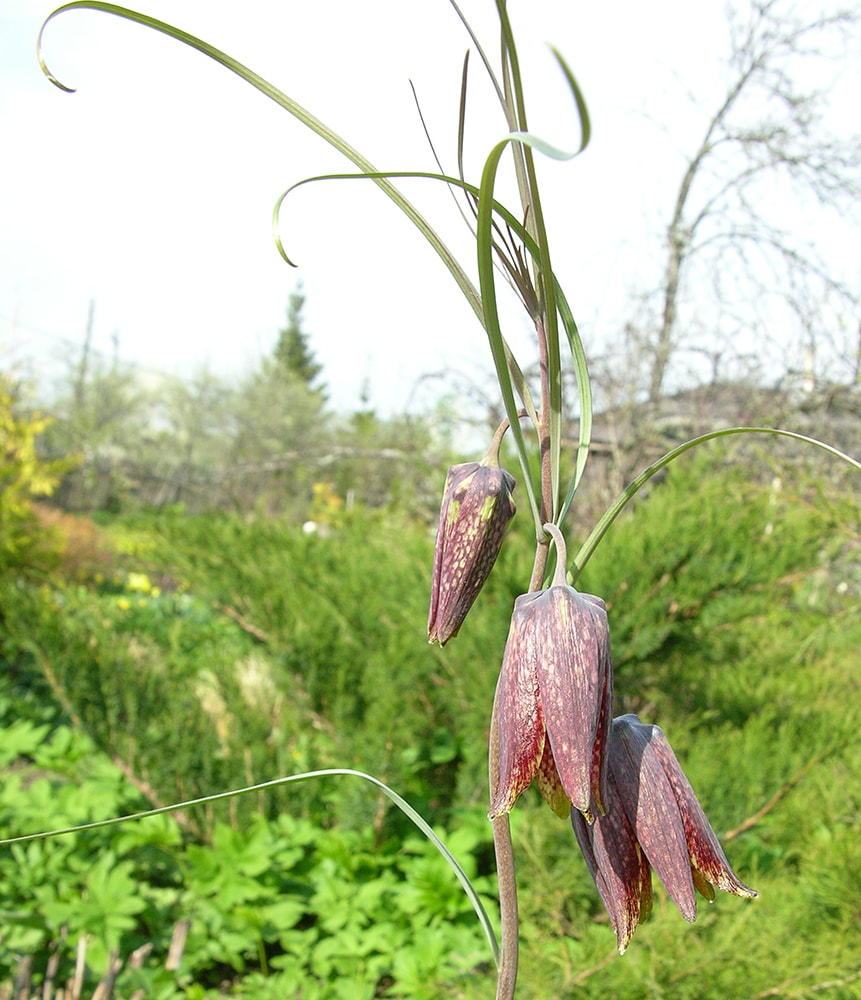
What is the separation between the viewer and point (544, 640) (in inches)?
18.9

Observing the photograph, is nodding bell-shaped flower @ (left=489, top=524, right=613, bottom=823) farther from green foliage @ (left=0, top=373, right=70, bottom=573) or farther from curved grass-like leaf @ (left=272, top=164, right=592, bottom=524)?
green foliage @ (left=0, top=373, right=70, bottom=573)

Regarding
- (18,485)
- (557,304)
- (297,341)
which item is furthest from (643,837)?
(297,341)

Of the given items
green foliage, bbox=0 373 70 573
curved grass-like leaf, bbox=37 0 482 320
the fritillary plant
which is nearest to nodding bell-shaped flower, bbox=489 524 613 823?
the fritillary plant

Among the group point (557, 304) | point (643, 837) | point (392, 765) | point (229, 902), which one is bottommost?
point (229, 902)

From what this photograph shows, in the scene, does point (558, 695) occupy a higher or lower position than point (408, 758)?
higher

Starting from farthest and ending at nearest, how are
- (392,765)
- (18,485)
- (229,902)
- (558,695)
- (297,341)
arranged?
(297,341), (18,485), (392,765), (229,902), (558,695)

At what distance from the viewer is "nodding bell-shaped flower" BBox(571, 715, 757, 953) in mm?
521

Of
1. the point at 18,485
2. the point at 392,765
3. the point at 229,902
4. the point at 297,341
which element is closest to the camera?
the point at 229,902

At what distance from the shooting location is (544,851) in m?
1.66

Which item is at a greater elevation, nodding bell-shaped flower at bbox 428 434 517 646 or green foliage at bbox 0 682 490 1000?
nodding bell-shaped flower at bbox 428 434 517 646

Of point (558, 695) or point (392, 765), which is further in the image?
point (392, 765)

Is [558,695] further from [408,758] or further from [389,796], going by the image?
[408,758]

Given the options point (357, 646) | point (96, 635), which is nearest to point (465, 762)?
point (357, 646)

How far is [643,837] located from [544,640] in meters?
0.15
